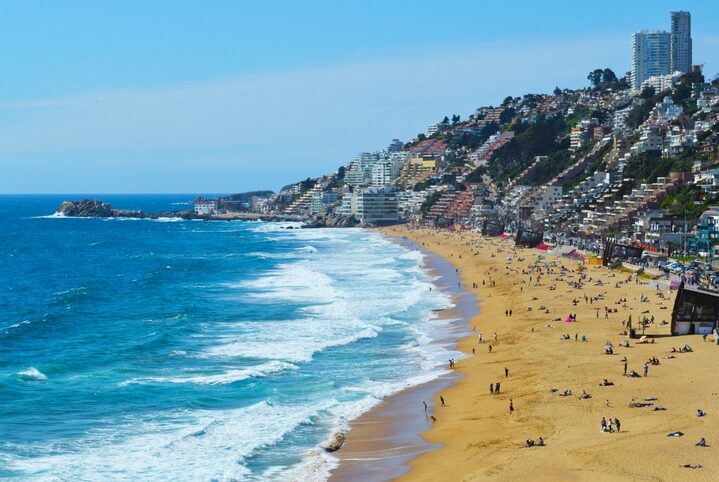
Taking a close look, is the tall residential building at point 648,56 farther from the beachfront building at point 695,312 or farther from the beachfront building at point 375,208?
the beachfront building at point 695,312

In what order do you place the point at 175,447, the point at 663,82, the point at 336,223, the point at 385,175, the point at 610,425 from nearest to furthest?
the point at 610,425
the point at 175,447
the point at 336,223
the point at 663,82
the point at 385,175

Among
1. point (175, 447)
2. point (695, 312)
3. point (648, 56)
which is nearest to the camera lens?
point (175, 447)

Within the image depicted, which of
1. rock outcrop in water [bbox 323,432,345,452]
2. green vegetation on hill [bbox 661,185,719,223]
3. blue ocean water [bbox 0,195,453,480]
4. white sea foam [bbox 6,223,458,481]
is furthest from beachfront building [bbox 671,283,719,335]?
green vegetation on hill [bbox 661,185,719,223]

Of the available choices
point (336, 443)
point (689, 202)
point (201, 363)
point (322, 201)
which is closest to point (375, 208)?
point (322, 201)

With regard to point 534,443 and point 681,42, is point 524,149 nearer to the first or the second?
point 681,42

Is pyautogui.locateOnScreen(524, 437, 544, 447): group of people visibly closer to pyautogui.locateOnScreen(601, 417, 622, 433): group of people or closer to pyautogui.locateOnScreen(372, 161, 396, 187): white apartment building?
pyautogui.locateOnScreen(601, 417, 622, 433): group of people

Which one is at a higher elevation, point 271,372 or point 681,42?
point 681,42
